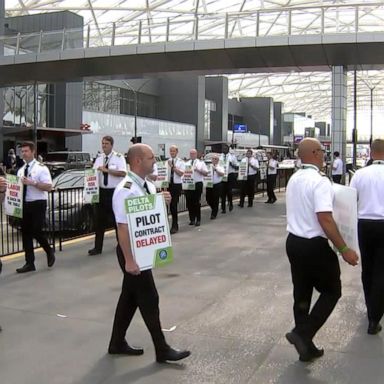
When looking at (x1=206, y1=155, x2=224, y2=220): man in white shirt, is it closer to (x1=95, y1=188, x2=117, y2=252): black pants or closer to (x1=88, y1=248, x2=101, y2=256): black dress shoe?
(x1=95, y1=188, x2=117, y2=252): black pants

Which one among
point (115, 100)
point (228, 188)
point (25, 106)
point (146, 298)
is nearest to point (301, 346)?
point (146, 298)

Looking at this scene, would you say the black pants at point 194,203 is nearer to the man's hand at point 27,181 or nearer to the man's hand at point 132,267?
the man's hand at point 27,181

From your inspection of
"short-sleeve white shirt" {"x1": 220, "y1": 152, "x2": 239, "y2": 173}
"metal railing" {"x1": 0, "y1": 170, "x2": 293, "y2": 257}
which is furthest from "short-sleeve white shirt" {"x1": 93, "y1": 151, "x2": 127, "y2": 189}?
"short-sleeve white shirt" {"x1": 220, "y1": 152, "x2": 239, "y2": 173}

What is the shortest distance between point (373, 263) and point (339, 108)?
17.8 m

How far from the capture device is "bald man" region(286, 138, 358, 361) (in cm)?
418

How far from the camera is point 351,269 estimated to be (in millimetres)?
8125

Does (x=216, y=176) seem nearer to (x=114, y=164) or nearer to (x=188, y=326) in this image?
(x=114, y=164)

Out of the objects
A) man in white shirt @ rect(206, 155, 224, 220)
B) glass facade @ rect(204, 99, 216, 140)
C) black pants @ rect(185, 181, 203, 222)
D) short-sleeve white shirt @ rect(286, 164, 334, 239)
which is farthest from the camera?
glass facade @ rect(204, 99, 216, 140)

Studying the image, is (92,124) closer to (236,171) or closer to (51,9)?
(51,9)

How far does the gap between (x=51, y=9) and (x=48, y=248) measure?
47.3 m

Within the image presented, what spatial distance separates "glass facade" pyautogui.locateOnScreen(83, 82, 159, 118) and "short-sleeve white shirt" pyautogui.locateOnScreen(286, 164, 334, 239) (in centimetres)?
4781

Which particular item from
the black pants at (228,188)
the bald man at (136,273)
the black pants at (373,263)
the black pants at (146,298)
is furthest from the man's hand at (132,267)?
the black pants at (228,188)

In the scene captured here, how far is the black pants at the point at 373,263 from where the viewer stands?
5211 millimetres

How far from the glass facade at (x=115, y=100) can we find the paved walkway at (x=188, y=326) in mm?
44653
